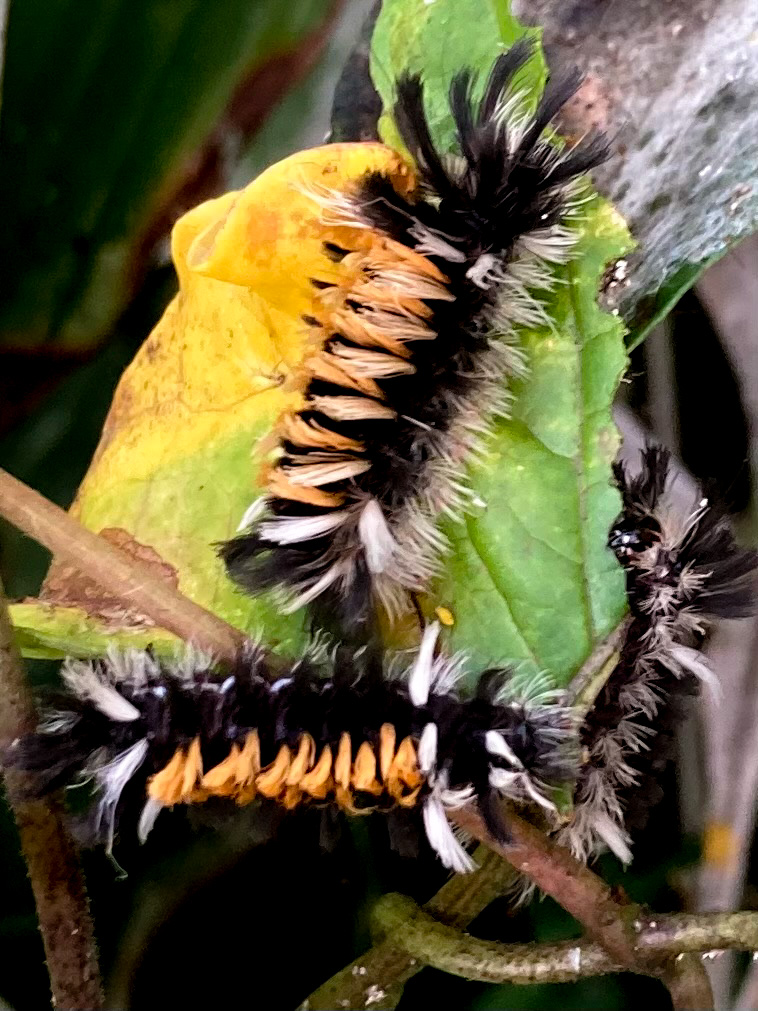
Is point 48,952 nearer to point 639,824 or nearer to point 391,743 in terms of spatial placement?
point 391,743

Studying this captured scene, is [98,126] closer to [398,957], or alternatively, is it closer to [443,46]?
[443,46]

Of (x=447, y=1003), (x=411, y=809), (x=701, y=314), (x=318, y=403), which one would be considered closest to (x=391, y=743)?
(x=411, y=809)

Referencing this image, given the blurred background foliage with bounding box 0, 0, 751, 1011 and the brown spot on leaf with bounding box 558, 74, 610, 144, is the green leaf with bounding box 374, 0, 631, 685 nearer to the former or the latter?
the brown spot on leaf with bounding box 558, 74, 610, 144

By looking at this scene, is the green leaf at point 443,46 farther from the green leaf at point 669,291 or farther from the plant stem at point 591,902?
the plant stem at point 591,902

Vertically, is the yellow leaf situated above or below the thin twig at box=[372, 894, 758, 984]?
above

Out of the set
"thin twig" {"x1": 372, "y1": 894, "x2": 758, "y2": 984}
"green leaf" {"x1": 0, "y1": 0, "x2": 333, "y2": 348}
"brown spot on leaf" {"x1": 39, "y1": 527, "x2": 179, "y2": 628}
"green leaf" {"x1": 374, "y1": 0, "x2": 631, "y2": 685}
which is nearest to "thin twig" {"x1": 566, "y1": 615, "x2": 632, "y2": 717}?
"green leaf" {"x1": 374, "y1": 0, "x2": 631, "y2": 685}
